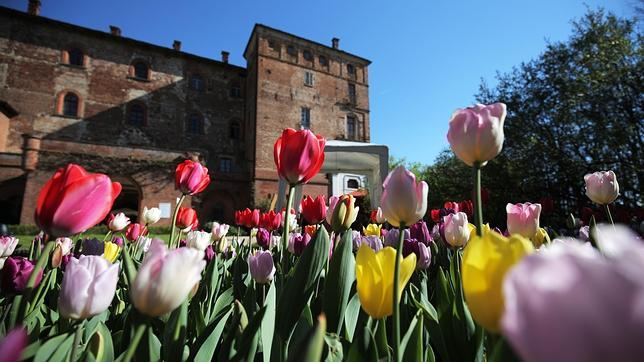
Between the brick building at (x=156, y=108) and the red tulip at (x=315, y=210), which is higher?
the brick building at (x=156, y=108)

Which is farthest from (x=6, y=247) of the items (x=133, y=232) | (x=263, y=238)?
(x=263, y=238)

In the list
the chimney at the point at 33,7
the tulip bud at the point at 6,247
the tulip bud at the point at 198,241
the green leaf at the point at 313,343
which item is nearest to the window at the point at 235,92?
the chimney at the point at 33,7

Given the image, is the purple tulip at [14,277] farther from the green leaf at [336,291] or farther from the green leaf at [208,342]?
the green leaf at [336,291]

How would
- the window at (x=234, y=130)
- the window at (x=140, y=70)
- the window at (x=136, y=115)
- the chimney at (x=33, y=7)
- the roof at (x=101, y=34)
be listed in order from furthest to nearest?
1. the window at (x=234, y=130)
2. the window at (x=140, y=70)
3. the window at (x=136, y=115)
4. the chimney at (x=33, y=7)
5. the roof at (x=101, y=34)

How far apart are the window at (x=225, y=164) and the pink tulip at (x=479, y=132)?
2053cm

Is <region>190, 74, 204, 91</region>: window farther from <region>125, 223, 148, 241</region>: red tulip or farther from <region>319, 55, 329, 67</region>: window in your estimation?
<region>125, 223, 148, 241</region>: red tulip

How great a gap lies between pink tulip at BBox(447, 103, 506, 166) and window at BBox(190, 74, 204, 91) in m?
22.2

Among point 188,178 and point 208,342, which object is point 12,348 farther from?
point 188,178

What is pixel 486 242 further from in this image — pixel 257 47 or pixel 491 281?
pixel 257 47

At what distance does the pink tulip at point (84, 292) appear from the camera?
65 cm

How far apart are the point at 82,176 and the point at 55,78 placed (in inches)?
861

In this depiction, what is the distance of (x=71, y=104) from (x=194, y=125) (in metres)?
6.08

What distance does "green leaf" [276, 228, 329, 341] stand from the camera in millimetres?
785

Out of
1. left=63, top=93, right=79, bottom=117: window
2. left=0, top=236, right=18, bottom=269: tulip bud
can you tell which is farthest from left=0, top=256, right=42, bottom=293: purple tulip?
left=63, top=93, right=79, bottom=117: window
